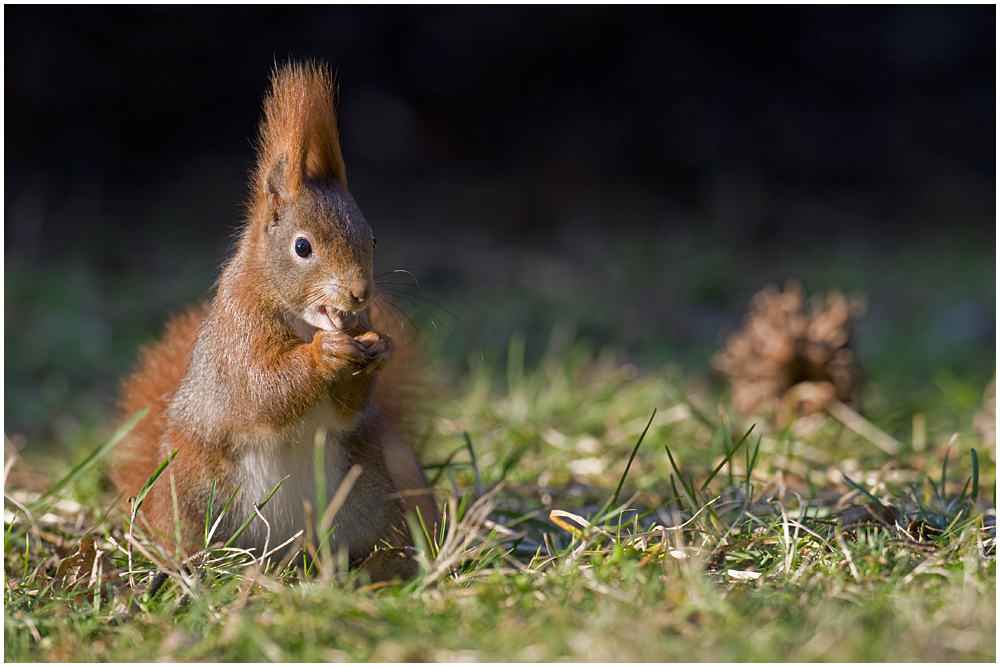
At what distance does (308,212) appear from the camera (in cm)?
138

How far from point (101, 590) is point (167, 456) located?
0.23m

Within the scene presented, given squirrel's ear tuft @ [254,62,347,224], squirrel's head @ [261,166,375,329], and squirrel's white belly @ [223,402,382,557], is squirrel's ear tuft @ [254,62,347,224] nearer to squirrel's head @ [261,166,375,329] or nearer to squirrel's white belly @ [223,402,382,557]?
squirrel's head @ [261,166,375,329]

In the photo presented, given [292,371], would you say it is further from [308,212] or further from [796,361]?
[796,361]

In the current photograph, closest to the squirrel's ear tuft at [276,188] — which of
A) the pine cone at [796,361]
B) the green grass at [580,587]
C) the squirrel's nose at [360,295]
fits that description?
the squirrel's nose at [360,295]

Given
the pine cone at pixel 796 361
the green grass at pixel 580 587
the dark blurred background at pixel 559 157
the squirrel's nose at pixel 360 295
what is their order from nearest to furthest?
the green grass at pixel 580 587, the squirrel's nose at pixel 360 295, the pine cone at pixel 796 361, the dark blurred background at pixel 559 157

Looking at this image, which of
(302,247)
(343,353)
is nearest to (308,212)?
(302,247)

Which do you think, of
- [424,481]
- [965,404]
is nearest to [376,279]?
[424,481]

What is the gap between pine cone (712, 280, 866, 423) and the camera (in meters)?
2.47

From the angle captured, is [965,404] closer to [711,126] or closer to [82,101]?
[711,126]

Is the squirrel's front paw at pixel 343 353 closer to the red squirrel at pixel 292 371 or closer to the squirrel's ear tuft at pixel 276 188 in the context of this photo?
the red squirrel at pixel 292 371

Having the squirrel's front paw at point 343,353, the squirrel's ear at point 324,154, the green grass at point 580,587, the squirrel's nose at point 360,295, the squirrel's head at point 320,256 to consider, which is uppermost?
the squirrel's ear at point 324,154

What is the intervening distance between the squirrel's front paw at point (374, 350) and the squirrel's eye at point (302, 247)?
5.6 inches

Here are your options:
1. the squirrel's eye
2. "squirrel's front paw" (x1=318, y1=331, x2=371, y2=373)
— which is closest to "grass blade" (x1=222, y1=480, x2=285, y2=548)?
"squirrel's front paw" (x1=318, y1=331, x2=371, y2=373)

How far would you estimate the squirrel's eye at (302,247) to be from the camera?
138cm
